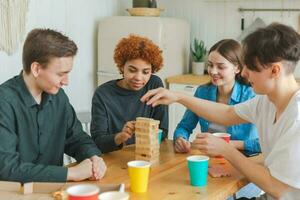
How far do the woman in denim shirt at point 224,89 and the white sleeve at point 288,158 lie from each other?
28.3 inches

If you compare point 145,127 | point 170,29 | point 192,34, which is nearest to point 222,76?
point 145,127

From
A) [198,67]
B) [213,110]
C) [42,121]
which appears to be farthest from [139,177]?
[198,67]

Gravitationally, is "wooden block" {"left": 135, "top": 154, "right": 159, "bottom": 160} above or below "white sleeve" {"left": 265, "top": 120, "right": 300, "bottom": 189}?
below

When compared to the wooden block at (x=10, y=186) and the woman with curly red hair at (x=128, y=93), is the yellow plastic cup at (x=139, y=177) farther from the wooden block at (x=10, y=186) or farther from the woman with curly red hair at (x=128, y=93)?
the woman with curly red hair at (x=128, y=93)

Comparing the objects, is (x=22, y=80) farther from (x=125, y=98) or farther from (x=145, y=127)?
(x=125, y=98)

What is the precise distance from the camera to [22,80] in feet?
6.11

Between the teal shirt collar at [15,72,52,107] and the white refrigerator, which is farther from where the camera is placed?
the white refrigerator

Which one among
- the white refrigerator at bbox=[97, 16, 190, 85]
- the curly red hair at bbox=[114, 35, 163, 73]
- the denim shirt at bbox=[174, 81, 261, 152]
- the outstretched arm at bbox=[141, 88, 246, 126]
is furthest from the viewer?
the white refrigerator at bbox=[97, 16, 190, 85]

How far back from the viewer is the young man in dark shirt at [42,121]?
1.63 metres

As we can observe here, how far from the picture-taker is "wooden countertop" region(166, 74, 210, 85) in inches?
160

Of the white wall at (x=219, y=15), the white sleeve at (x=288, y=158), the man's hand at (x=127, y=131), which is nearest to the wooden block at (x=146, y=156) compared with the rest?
the man's hand at (x=127, y=131)

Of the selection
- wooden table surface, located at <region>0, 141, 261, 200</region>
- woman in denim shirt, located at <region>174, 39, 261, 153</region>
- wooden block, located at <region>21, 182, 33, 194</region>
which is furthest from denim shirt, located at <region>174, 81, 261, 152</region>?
wooden block, located at <region>21, 182, 33, 194</region>

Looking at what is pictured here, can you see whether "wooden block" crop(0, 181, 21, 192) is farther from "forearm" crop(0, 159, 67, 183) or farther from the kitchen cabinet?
the kitchen cabinet

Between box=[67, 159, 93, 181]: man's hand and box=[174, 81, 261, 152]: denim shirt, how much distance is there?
25.9 inches
